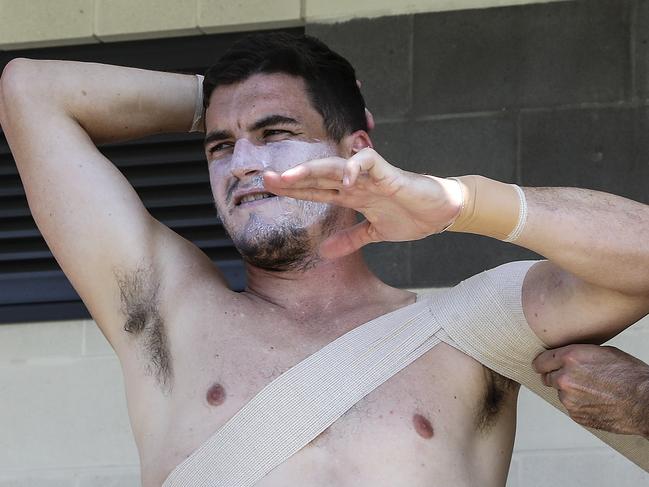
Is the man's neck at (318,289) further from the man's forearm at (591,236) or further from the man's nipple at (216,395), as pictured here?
the man's forearm at (591,236)

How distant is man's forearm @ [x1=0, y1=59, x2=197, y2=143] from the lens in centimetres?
286

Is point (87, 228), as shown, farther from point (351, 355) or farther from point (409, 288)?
point (409, 288)

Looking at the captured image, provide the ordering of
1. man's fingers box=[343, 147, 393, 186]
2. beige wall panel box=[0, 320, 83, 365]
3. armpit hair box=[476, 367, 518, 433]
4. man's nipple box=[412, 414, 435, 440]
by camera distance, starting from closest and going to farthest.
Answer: man's fingers box=[343, 147, 393, 186], man's nipple box=[412, 414, 435, 440], armpit hair box=[476, 367, 518, 433], beige wall panel box=[0, 320, 83, 365]

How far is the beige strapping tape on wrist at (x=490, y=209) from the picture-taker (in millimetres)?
2387

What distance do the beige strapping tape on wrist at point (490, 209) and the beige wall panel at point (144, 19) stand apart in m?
1.52

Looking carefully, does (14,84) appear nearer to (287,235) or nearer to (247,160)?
(247,160)

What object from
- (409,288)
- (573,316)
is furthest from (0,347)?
(573,316)

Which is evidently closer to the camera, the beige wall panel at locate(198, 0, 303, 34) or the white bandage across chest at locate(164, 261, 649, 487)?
the white bandage across chest at locate(164, 261, 649, 487)

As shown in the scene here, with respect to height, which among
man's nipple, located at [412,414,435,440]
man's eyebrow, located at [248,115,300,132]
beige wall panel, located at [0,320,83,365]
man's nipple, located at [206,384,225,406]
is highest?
man's eyebrow, located at [248,115,300,132]

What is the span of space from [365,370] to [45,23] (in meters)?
1.60

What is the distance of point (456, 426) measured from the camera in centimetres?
265

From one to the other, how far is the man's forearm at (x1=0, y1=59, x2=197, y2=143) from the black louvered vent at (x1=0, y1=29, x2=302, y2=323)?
0.71 m

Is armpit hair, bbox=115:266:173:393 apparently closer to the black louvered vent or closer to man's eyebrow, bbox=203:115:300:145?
man's eyebrow, bbox=203:115:300:145

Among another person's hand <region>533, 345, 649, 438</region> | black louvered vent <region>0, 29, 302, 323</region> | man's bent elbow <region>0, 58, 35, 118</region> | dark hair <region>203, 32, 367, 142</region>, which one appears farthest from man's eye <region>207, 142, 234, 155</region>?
black louvered vent <region>0, 29, 302, 323</region>
